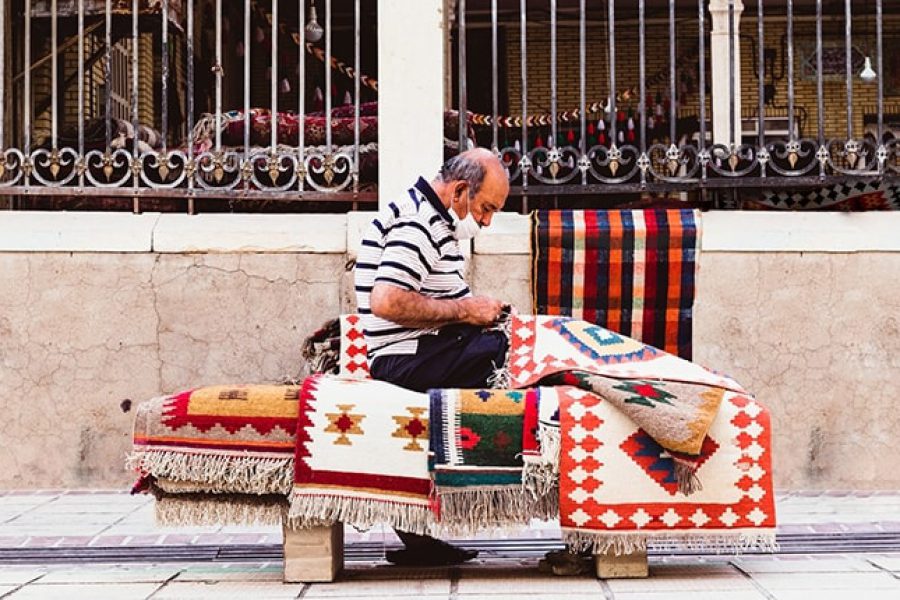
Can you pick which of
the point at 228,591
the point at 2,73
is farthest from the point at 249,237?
the point at 228,591

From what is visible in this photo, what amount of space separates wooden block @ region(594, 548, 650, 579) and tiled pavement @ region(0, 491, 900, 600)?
5 cm

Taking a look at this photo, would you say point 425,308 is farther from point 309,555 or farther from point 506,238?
point 506,238

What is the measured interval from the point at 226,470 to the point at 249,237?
2.82 meters

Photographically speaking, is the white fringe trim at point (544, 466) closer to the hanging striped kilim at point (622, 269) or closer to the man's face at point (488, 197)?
the man's face at point (488, 197)

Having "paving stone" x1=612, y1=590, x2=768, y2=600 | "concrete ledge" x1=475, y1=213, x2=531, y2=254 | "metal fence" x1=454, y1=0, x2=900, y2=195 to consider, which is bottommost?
"paving stone" x1=612, y1=590, x2=768, y2=600

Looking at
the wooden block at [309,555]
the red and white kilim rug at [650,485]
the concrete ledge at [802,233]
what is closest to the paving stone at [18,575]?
the wooden block at [309,555]

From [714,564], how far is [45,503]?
3.47 m

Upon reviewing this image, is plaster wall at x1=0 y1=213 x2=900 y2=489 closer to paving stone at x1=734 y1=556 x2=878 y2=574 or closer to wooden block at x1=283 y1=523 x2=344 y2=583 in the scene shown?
paving stone at x1=734 y1=556 x2=878 y2=574

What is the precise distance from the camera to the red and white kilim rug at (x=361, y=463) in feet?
15.1

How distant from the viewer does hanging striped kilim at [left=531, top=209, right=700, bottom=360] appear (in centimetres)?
704

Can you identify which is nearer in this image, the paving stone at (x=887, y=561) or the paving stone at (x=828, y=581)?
the paving stone at (x=828, y=581)

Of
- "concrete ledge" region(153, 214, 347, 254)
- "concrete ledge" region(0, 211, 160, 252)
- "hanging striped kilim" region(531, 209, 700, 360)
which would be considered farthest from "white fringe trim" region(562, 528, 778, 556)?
"concrete ledge" region(0, 211, 160, 252)

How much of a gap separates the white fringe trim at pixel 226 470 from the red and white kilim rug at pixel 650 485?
95 cm

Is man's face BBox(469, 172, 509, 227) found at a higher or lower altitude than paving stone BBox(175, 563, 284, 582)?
higher
